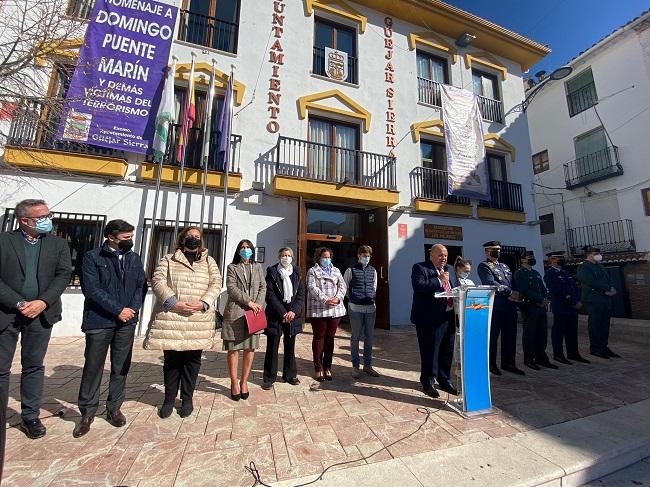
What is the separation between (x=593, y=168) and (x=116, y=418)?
61.5 feet

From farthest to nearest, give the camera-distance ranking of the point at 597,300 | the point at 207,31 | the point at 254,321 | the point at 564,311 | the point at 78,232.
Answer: the point at 207,31 → the point at 78,232 → the point at 597,300 → the point at 564,311 → the point at 254,321

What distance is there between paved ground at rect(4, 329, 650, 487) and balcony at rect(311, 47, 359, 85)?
8.58 metres

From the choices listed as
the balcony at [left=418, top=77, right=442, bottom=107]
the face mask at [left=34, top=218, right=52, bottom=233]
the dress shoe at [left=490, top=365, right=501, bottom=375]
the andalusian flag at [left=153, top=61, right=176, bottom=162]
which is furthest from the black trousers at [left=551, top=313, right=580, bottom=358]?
the andalusian flag at [left=153, top=61, right=176, bottom=162]

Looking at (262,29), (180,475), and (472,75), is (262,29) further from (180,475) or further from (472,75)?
(180,475)

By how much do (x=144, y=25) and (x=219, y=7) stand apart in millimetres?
2309

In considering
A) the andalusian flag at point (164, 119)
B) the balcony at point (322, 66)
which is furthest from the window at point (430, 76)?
the andalusian flag at point (164, 119)

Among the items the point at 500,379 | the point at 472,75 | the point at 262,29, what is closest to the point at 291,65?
the point at 262,29

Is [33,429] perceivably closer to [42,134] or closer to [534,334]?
[534,334]

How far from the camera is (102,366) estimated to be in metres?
2.86

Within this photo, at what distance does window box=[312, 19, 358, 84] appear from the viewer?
942 cm

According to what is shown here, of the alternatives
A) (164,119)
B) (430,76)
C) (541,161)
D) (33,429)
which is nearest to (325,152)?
(164,119)

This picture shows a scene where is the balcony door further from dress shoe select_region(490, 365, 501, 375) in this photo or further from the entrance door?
dress shoe select_region(490, 365, 501, 375)

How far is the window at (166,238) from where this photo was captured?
7.01 metres

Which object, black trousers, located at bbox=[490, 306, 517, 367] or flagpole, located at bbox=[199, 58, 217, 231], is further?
flagpole, located at bbox=[199, 58, 217, 231]
